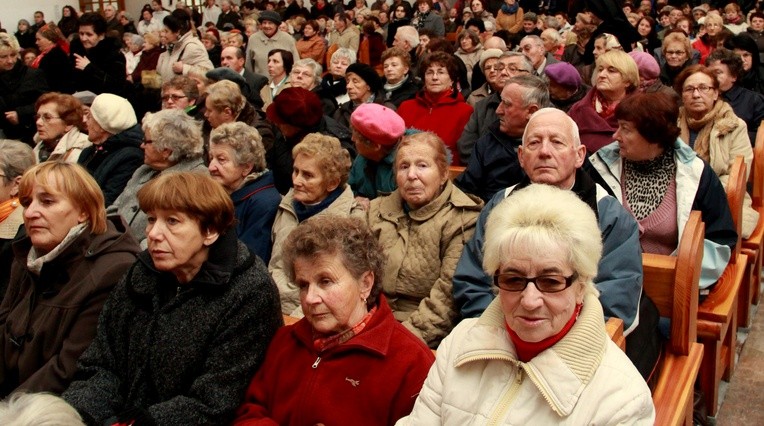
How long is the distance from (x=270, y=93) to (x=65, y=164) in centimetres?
420

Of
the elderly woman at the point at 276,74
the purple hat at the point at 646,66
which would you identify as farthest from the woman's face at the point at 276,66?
the purple hat at the point at 646,66

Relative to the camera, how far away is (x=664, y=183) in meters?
3.33

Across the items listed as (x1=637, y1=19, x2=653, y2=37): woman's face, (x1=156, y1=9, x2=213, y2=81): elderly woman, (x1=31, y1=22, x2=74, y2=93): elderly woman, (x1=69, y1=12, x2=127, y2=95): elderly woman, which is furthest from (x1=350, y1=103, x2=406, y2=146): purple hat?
(x1=637, y1=19, x2=653, y2=37): woman's face

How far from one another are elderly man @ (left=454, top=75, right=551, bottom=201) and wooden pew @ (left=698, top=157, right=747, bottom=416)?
0.93 meters

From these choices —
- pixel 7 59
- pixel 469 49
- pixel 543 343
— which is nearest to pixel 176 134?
pixel 543 343

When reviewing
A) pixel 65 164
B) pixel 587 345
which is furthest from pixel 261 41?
pixel 587 345

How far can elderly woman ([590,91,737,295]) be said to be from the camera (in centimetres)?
326

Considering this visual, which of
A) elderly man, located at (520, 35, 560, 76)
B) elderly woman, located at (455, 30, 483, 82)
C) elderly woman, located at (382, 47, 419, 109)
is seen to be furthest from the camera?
elderly woman, located at (455, 30, 483, 82)

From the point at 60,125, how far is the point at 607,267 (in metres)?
3.77

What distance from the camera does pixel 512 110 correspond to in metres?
3.83

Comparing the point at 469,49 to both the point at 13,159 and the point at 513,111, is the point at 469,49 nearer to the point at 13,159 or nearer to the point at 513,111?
the point at 513,111

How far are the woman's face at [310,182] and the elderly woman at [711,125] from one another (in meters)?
2.11

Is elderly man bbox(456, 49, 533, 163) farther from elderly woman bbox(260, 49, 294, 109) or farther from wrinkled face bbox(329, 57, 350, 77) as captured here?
elderly woman bbox(260, 49, 294, 109)

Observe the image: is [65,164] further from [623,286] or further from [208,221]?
[623,286]
